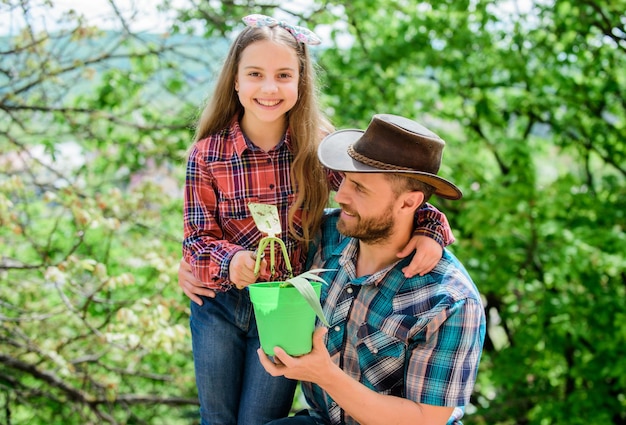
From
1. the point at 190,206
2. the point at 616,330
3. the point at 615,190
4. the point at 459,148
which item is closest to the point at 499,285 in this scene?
the point at 616,330

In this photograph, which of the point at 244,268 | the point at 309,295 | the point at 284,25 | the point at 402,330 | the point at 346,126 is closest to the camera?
the point at 309,295

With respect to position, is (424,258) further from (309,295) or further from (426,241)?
(309,295)

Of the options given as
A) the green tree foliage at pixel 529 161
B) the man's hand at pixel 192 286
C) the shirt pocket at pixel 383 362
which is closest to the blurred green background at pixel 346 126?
the green tree foliage at pixel 529 161

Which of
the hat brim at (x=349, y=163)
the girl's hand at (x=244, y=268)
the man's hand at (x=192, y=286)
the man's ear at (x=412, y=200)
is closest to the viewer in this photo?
the girl's hand at (x=244, y=268)

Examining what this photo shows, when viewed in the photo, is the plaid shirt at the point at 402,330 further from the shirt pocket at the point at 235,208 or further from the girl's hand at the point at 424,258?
the shirt pocket at the point at 235,208

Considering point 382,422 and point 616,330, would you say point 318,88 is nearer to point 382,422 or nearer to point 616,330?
point 382,422

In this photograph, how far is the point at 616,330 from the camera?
181 inches

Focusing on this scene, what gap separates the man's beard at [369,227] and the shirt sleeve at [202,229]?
341 millimetres

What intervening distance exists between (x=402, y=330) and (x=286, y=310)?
0.52 m

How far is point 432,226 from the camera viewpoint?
7.30ft

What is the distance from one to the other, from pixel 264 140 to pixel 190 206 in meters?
0.35

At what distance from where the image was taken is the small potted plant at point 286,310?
164 cm

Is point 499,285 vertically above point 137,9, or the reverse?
point 137,9

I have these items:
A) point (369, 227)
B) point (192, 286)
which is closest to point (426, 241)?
point (369, 227)
